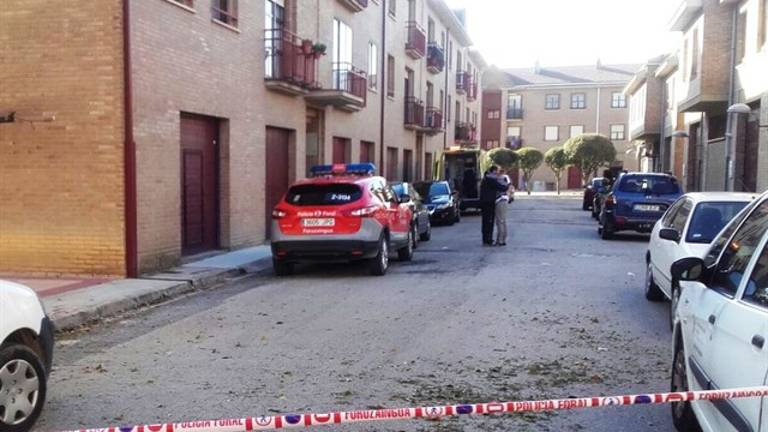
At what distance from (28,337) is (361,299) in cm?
517

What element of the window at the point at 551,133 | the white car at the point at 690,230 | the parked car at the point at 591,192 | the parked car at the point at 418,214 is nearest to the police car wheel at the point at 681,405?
the white car at the point at 690,230

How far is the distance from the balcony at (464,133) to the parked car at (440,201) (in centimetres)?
1772

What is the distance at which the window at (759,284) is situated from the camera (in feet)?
10.3

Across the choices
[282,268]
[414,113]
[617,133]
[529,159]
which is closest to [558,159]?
[529,159]

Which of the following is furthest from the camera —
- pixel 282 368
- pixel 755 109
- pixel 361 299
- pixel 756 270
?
pixel 755 109

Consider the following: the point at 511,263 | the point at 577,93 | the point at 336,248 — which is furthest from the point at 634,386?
the point at 577,93

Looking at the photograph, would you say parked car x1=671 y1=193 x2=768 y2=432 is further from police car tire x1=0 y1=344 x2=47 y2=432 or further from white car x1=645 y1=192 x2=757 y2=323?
police car tire x1=0 y1=344 x2=47 y2=432

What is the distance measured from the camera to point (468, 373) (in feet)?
19.4

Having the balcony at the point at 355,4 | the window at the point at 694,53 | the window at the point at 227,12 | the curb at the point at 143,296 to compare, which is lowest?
the curb at the point at 143,296

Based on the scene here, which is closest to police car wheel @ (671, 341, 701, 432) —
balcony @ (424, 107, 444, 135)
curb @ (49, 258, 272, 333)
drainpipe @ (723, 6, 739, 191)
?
curb @ (49, 258, 272, 333)

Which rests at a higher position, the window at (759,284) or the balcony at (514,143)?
the balcony at (514,143)

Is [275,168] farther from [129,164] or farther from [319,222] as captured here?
[129,164]

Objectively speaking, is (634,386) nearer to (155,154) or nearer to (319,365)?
(319,365)

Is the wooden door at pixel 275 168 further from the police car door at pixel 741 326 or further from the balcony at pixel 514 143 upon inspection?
the balcony at pixel 514 143
